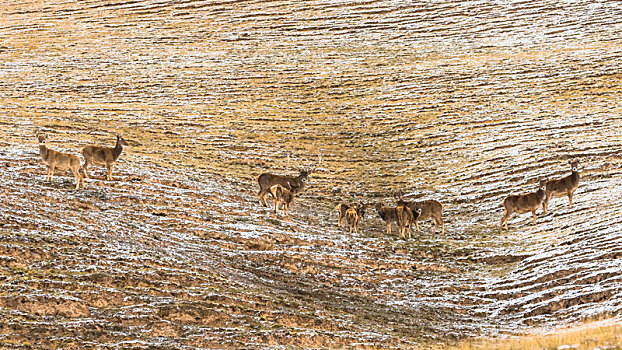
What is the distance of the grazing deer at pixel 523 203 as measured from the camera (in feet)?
97.2

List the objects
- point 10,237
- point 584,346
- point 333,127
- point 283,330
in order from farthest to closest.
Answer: point 333,127
point 10,237
point 283,330
point 584,346

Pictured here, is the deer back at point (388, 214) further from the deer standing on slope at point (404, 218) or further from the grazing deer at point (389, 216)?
the deer standing on slope at point (404, 218)

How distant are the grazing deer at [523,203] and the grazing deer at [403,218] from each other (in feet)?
12.5

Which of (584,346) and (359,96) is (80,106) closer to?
(359,96)

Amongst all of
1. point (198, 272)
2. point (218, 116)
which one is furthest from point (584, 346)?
point (218, 116)

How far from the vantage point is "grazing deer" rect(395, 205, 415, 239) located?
94.2 ft

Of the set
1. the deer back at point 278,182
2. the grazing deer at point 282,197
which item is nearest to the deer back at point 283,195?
the grazing deer at point 282,197

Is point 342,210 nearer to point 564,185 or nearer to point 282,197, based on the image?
point 282,197

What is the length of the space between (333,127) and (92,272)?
29.9 m

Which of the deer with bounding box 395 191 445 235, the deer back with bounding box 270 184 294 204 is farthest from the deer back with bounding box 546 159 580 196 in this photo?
the deer back with bounding box 270 184 294 204

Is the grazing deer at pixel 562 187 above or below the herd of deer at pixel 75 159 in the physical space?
above

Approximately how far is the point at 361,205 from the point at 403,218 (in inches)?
95.9

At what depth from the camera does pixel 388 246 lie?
2725 centimetres

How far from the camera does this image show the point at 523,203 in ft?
97.7
